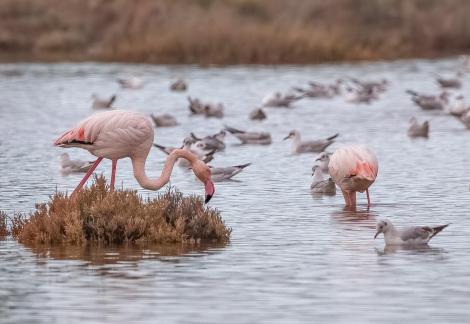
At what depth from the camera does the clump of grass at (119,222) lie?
14.2 metres

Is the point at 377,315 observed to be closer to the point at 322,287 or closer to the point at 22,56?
the point at 322,287

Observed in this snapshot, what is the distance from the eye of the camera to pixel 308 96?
3691 cm

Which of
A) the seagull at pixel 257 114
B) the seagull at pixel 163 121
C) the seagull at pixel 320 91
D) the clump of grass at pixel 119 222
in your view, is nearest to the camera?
the clump of grass at pixel 119 222

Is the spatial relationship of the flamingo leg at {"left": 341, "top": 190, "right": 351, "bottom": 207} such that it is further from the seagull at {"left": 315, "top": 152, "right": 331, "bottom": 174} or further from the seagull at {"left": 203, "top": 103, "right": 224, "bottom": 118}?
the seagull at {"left": 203, "top": 103, "right": 224, "bottom": 118}

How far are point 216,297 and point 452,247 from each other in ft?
11.0

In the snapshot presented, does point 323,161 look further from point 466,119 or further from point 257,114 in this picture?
point 257,114

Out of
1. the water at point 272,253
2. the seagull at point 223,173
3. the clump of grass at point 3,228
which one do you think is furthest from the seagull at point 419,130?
the clump of grass at point 3,228

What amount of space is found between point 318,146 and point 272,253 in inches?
427

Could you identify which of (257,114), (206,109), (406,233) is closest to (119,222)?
(406,233)

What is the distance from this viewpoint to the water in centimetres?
1106

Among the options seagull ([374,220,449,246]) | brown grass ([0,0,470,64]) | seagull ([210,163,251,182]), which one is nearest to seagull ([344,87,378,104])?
brown grass ([0,0,470,64])

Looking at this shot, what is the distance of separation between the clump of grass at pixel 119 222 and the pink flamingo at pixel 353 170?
2.78m

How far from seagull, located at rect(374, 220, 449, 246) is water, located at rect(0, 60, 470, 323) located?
5.8 inches

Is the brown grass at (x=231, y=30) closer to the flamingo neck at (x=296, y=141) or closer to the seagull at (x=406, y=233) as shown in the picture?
the flamingo neck at (x=296, y=141)
